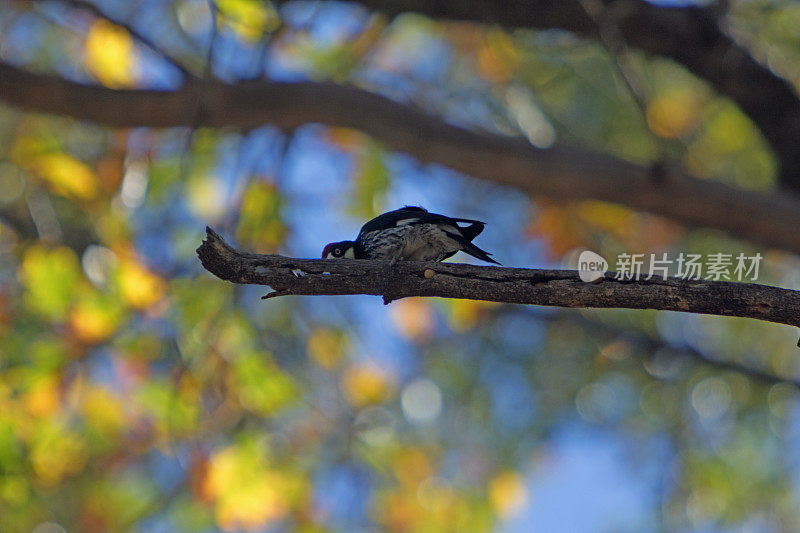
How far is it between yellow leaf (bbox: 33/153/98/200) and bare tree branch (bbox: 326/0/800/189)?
2743 millimetres

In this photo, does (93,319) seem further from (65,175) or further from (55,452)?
(65,175)

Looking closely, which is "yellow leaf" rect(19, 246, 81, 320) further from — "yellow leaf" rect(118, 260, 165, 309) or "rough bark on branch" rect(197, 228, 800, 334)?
"rough bark on branch" rect(197, 228, 800, 334)

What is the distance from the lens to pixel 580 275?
2.85 meters

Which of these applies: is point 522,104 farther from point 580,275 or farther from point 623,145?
point 580,275

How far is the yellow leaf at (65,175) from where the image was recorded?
20.0 feet

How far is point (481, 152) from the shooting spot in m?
5.51

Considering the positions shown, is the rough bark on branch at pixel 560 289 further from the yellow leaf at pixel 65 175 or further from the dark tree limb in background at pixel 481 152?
the yellow leaf at pixel 65 175

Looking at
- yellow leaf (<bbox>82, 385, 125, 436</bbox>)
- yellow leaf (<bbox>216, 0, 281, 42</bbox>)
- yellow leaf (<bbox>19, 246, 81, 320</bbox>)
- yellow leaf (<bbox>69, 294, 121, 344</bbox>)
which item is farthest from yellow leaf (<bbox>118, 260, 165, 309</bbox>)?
yellow leaf (<bbox>216, 0, 281, 42</bbox>)

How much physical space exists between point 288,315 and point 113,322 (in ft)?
7.50

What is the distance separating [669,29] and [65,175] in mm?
5019

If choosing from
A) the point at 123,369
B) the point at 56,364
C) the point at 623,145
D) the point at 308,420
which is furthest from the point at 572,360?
the point at 56,364

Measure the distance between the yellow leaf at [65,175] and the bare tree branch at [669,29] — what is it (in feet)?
9.00

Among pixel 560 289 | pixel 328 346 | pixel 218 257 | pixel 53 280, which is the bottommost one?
pixel 218 257

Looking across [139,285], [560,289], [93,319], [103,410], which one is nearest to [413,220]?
[560,289]
